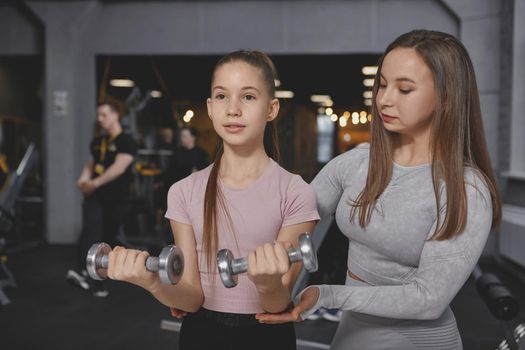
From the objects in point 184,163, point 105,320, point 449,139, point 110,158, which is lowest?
point 105,320

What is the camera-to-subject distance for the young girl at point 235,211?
102cm

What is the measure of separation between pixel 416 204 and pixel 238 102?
1.32ft

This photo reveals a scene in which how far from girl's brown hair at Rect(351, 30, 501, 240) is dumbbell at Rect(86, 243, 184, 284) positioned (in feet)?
1.34

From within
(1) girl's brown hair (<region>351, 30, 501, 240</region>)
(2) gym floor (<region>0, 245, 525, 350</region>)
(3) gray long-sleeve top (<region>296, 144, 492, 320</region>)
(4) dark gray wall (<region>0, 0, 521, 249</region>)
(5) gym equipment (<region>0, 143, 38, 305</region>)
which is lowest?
(2) gym floor (<region>0, 245, 525, 350</region>)

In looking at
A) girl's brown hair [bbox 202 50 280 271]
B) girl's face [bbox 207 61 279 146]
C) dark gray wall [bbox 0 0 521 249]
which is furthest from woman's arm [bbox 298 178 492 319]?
dark gray wall [bbox 0 0 521 249]

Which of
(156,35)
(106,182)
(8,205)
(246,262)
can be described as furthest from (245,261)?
(156,35)

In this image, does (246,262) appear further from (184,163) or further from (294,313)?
(184,163)

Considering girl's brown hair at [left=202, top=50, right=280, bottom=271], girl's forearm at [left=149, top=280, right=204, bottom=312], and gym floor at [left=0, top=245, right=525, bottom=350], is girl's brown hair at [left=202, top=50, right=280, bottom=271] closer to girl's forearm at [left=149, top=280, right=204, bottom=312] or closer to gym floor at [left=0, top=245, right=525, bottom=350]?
girl's forearm at [left=149, top=280, right=204, bottom=312]

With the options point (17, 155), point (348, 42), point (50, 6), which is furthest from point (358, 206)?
point (17, 155)

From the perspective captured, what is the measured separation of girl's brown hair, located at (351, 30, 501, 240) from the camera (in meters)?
0.95

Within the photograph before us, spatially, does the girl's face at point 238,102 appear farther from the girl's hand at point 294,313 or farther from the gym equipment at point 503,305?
the gym equipment at point 503,305

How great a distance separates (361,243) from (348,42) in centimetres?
524

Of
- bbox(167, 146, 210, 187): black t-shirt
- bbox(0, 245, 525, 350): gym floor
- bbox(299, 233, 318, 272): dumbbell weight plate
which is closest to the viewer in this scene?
bbox(299, 233, 318, 272): dumbbell weight plate

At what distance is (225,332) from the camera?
1.08 metres
